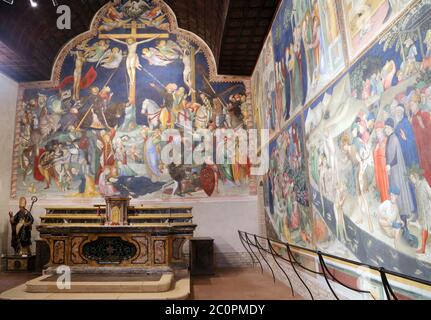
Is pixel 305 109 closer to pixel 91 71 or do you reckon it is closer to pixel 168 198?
pixel 168 198

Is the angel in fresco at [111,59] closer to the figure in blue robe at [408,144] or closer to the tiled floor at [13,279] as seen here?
the tiled floor at [13,279]

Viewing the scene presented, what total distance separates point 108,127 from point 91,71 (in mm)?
2553

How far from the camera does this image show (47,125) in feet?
43.4

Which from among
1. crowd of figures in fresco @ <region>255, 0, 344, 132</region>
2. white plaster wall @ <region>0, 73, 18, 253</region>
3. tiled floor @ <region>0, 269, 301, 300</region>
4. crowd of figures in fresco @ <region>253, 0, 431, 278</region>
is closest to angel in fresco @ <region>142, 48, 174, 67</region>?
crowd of figures in fresco @ <region>255, 0, 344, 132</region>

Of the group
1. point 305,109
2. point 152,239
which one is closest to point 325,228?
point 305,109

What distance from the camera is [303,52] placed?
7.02m

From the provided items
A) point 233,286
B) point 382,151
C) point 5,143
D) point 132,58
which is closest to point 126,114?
point 132,58

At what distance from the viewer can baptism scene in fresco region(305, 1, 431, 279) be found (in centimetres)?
346

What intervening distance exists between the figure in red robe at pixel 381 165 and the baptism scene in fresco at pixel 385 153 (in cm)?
1

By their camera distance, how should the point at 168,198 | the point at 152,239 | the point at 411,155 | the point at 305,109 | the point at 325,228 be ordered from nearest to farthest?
the point at 411,155, the point at 325,228, the point at 305,109, the point at 152,239, the point at 168,198

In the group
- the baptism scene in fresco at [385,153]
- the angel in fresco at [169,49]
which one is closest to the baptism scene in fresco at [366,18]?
the baptism scene in fresco at [385,153]

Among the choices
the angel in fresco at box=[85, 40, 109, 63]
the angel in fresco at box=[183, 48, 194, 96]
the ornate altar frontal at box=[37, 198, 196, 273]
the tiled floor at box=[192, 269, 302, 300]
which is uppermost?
the angel in fresco at box=[85, 40, 109, 63]

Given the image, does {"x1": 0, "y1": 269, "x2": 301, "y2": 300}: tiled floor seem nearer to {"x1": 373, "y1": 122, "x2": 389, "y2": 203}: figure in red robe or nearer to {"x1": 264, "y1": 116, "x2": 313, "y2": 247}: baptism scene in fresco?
{"x1": 264, "y1": 116, "x2": 313, "y2": 247}: baptism scene in fresco

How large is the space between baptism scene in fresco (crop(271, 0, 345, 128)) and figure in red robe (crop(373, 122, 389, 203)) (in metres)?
1.58
